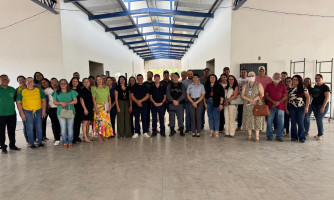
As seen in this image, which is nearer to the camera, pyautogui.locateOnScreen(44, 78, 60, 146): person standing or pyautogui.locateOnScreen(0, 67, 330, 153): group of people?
pyautogui.locateOnScreen(0, 67, 330, 153): group of people

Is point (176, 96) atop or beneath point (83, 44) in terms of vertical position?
beneath

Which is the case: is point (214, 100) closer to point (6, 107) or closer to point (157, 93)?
point (157, 93)

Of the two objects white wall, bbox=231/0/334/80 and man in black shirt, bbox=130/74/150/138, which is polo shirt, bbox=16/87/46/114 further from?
white wall, bbox=231/0/334/80

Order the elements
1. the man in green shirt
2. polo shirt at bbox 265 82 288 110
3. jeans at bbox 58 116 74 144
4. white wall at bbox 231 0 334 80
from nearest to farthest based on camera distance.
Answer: the man in green shirt, jeans at bbox 58 116 74 144, polo shirt at bbox 265 82 288 110, white wall at bbox 231 0 334 80

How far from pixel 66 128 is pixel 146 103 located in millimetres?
1757

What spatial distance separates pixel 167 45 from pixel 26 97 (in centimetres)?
1309

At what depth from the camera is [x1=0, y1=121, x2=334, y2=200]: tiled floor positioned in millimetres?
2271

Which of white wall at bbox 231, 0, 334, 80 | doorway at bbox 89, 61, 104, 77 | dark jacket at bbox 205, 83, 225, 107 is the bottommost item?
dark jacket at bbox 205, 83, 225, 107

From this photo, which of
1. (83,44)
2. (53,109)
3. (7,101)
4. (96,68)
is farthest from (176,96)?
(96,68)

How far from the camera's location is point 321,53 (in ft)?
20.7

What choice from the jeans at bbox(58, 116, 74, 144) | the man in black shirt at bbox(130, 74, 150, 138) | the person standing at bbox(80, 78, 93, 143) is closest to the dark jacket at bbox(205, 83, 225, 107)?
the man in black shirt at bbox(130, 74, 150, 138)

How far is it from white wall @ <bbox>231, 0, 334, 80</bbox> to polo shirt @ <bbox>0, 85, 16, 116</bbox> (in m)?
5.81

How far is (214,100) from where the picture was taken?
14.4 feet

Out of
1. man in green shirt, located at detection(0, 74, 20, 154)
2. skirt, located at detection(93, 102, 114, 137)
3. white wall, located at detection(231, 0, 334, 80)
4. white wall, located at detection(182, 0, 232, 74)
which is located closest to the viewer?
man in green shirt, located at detection(0, 74, 20, 154)
